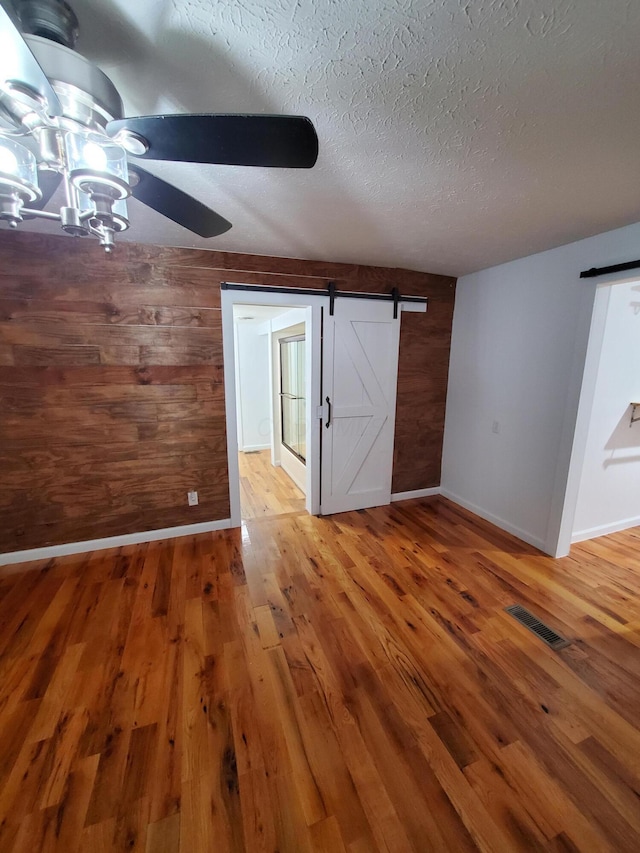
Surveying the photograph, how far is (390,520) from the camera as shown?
3.32 meters

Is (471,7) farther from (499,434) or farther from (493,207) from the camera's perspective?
(499,434)

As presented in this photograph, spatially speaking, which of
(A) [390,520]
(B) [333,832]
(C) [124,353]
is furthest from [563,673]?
(C) [124,353]

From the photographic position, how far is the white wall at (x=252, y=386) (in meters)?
5.38

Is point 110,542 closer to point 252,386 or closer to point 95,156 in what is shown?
point 95,156

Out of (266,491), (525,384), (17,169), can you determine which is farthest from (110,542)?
(525,384)

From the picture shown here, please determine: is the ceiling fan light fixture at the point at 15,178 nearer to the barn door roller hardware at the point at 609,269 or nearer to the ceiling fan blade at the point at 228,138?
the ceiling fan blade at the point at 228,138

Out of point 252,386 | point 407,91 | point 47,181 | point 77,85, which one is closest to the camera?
point 77,85

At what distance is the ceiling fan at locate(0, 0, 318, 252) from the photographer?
2.44ft

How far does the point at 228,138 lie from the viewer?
859mm

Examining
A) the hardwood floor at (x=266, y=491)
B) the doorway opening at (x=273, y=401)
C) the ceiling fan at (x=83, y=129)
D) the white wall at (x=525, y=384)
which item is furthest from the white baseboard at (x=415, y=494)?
the ceiling fan at (x=83, y=129)

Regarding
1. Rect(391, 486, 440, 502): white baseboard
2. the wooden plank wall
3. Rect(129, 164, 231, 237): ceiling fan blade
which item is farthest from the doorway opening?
Rect(129, 164, 231, 237): ceiling fan blade

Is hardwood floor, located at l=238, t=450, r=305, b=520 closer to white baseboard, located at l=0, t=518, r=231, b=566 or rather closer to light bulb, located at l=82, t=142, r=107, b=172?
white baseboard, located at l=0, t=518, r=231, b=566

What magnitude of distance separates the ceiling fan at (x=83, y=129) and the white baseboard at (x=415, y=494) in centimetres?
332

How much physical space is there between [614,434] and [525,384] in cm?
87
